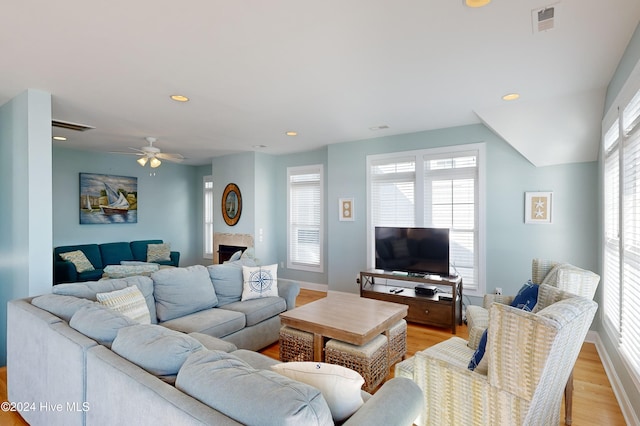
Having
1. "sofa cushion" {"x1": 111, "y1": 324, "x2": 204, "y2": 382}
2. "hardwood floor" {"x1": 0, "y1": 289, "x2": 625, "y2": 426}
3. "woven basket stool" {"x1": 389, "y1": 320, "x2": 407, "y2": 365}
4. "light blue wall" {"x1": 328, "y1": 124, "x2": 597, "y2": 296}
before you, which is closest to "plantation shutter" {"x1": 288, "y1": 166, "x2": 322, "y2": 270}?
"light blue wall" {"x1": 328, "y1": 124, "x2": 597, "y2": 296}

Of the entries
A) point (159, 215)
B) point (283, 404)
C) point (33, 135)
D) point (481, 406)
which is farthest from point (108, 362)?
point (159, 215)

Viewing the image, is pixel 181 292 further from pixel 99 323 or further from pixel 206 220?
pixel 206 220

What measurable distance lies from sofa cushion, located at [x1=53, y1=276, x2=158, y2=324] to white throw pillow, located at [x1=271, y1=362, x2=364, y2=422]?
212cm

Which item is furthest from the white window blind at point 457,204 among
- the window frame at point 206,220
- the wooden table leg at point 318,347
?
the window frame at point 206,220

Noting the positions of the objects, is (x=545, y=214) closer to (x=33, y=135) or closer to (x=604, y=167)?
(x=604, y=167)

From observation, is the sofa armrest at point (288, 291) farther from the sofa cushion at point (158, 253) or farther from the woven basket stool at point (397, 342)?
the sofa cushion at point (158, 253)

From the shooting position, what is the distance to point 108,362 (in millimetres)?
1394

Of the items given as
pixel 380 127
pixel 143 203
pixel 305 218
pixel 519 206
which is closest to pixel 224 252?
pixel 305 218

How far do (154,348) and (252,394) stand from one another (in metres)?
0.60

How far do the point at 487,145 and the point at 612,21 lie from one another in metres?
2.19

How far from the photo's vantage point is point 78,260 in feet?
17.5

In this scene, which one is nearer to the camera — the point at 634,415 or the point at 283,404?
the point at 283,404

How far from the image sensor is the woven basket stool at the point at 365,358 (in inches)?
95.0

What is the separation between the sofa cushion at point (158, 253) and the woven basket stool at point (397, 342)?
530 centimetres
